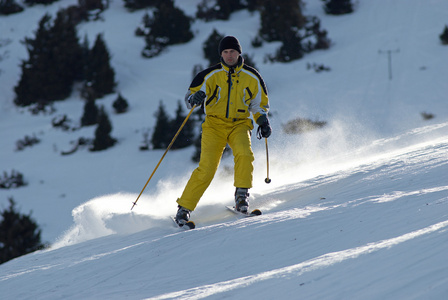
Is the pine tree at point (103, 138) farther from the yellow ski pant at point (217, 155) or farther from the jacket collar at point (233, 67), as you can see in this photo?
the jacket collar at point (233, 67)

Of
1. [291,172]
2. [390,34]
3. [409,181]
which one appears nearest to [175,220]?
[409,181]

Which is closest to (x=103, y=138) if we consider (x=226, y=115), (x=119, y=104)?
(x=119, y=104)

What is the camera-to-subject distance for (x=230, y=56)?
5094 millimetres

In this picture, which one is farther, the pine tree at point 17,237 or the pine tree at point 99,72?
the pine tree at point 99,72

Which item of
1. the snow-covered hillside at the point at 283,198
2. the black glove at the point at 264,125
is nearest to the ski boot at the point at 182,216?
the snow-covered hillside at the point at 283,198

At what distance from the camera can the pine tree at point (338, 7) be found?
897 inches

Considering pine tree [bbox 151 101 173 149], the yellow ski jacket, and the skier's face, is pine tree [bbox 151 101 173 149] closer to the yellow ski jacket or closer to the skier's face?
the yellow ski jacket

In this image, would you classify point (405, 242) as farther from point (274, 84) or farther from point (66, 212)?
point (274, 84)

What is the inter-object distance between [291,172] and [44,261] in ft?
15.9

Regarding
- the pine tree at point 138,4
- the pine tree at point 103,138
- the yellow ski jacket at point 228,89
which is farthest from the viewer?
the pine tree at point 138,4

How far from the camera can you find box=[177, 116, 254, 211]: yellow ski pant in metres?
5.17

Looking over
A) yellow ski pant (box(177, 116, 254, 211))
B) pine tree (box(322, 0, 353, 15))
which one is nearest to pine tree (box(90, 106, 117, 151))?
yellow ski pant (box(177, 116, 254, 211))

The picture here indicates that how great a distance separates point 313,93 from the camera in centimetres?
1686

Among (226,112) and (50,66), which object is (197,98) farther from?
(50,66)
